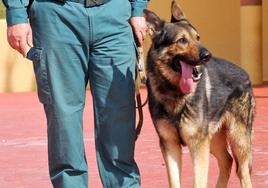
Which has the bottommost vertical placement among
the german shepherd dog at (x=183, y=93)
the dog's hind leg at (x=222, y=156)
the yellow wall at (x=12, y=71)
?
the yellow wall at (x=12, y=71)

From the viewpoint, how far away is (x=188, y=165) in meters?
9.07

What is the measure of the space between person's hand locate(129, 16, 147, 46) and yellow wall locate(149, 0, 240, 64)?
555 inches

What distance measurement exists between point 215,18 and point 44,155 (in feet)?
35.6

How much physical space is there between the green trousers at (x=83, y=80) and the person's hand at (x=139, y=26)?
0.49 feet

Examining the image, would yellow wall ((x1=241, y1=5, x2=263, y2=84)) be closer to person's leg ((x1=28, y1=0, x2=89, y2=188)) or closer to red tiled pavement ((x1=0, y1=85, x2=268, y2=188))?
red tiled pavement ((x1=0, y1=85, x2=268, y2=188))

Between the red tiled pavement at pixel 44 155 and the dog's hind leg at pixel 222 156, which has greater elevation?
the dog's hind leg at pixel 222 156

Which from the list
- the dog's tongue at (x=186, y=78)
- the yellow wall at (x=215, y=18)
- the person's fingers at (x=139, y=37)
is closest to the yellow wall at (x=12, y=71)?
the yellow wall at (x=215, y=18)

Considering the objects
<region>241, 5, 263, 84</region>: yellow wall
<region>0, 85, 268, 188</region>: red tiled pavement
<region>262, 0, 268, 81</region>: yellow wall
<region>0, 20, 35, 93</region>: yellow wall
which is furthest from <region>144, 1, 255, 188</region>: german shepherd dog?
<region>0, 20, 35, 93</region>: yellow wall

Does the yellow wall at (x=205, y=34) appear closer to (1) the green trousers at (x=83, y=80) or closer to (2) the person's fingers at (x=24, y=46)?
(1) the green trousers at (x=83, y=80)

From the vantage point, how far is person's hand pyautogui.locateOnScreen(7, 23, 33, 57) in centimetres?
567

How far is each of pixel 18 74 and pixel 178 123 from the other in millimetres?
13894

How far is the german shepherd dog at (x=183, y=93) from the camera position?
6395 millimetres

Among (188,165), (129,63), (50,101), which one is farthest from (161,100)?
(188,165)

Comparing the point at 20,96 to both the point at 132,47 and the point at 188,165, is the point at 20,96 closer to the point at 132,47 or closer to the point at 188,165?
the point at 188,165
